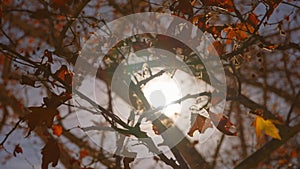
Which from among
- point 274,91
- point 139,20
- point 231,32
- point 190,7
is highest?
point 139,20

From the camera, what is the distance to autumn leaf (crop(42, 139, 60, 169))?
7.68ft

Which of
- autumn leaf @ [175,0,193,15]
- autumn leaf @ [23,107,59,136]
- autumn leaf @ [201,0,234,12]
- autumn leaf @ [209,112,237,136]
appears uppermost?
autumn leaf @ [175,0,193,15]

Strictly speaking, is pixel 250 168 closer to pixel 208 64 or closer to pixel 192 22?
pixel 208 64

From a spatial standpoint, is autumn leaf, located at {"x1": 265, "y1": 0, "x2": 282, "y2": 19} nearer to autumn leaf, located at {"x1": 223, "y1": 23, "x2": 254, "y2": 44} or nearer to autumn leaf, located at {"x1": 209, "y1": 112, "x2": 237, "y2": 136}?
autumn leaf, located at {"x1": 223, "y1": 23, "x2": 254, "y2": 44}

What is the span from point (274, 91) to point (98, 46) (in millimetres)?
4273

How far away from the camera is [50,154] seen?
7.88ft

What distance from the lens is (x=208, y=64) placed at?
3.73 metres

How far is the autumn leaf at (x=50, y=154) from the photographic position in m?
2.34

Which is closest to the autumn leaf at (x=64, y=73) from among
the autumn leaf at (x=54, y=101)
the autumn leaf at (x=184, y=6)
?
the autumn leaf at (x=54, y=101)

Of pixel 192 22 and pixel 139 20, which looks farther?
pixel 139 20

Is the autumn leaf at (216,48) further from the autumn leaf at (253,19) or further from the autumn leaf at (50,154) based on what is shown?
the autumn leaf at (50,154)

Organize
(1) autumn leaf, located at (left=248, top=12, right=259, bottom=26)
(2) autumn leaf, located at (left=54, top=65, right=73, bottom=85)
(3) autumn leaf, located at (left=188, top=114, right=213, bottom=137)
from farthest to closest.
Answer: (1) autumn leaf, located at (left=248, top=12, right=259, bottom=26) → (3) autumn leaf, located at (left=188, top=114, right=213, bottom=137) → (2) autumn leaf, located at (left=54, top=65, right=73, bottom=85)

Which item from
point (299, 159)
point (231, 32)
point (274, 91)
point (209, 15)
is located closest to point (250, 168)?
point (231, 32)

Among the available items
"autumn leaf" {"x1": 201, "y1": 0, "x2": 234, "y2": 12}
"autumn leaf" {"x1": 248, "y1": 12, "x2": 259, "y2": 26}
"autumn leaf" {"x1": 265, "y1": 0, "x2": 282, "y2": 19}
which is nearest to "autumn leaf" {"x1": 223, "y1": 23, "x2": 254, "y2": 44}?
"autumn leaf" {"x1": 248, "y1": 12, "x2": 259, "y2": 26}
